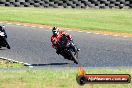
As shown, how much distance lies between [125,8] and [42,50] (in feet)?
77.4

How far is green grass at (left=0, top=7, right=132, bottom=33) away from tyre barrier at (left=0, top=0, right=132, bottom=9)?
0.61m

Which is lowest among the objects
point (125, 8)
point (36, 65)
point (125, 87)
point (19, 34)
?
point (125, 8)

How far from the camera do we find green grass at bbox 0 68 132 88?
10548mm

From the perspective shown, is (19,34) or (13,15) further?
(13,15)

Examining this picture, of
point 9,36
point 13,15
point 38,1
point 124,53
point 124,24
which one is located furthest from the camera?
point 38,1

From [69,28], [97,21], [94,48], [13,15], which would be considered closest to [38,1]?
[13,15]

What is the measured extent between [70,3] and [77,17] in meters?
5.80

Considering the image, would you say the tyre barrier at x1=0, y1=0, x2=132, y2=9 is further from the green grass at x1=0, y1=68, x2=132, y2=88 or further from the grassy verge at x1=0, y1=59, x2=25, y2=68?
the green grass at x1=0, y1=68, x2=132, y2=88

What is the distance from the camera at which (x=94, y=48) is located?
Answer: 19.3 metres

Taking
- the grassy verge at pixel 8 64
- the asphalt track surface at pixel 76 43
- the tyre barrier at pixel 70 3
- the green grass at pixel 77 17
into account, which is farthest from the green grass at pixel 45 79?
the tyre barrier at pixel 70 3

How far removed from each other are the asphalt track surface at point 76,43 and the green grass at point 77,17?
398cm

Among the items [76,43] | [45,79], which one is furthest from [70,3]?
[45,79]

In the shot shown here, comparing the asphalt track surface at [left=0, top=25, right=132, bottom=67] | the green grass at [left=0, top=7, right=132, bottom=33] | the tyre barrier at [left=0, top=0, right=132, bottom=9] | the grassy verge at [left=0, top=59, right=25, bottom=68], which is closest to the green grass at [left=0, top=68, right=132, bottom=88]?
the grassy verge at [left=0, top=59, right=25, bottom=68]

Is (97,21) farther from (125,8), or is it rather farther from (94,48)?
(94,48)
